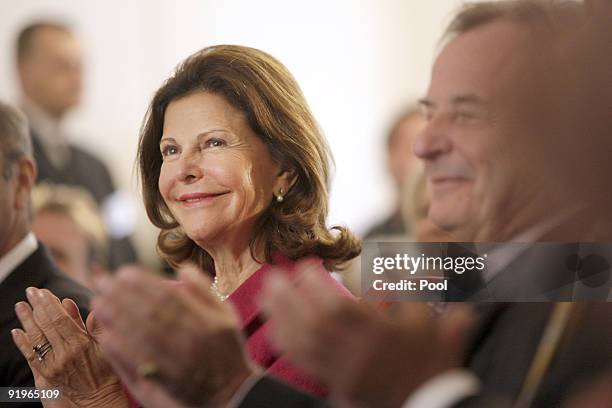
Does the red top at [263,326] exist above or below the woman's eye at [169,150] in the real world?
below

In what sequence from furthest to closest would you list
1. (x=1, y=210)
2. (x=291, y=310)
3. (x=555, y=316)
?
(x=1, y=210) < (x=555, y=316) < (x=291, y=310)

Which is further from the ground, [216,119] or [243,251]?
[216,119]

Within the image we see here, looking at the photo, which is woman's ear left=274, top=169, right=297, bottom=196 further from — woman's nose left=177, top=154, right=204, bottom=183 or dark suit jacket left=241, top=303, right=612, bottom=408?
dark suit jacket left=241, top=303, right=612, bottom=408

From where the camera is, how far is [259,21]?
2150 millimetres

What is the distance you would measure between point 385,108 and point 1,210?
0.92 meters

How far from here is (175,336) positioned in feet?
4.16

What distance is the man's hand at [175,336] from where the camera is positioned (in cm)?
127

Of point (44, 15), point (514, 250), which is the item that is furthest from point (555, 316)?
point (44, 15)

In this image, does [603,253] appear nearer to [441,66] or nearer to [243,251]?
[441,66]

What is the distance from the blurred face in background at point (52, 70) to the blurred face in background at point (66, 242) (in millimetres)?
299

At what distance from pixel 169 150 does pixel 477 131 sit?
0.62 m

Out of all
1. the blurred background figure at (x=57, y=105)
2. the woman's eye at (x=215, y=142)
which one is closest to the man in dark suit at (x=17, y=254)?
the blurred background figure at (x=57, y=105)

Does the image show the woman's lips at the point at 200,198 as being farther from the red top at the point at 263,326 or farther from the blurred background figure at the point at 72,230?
the blurred background figure at the point at 72,230

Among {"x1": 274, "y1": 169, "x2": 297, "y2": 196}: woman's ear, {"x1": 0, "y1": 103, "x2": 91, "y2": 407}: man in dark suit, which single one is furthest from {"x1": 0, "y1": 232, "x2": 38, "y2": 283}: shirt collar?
{"x1": 274, "y1": 169, "x2": 297, "y2": 196}: woman's ear
